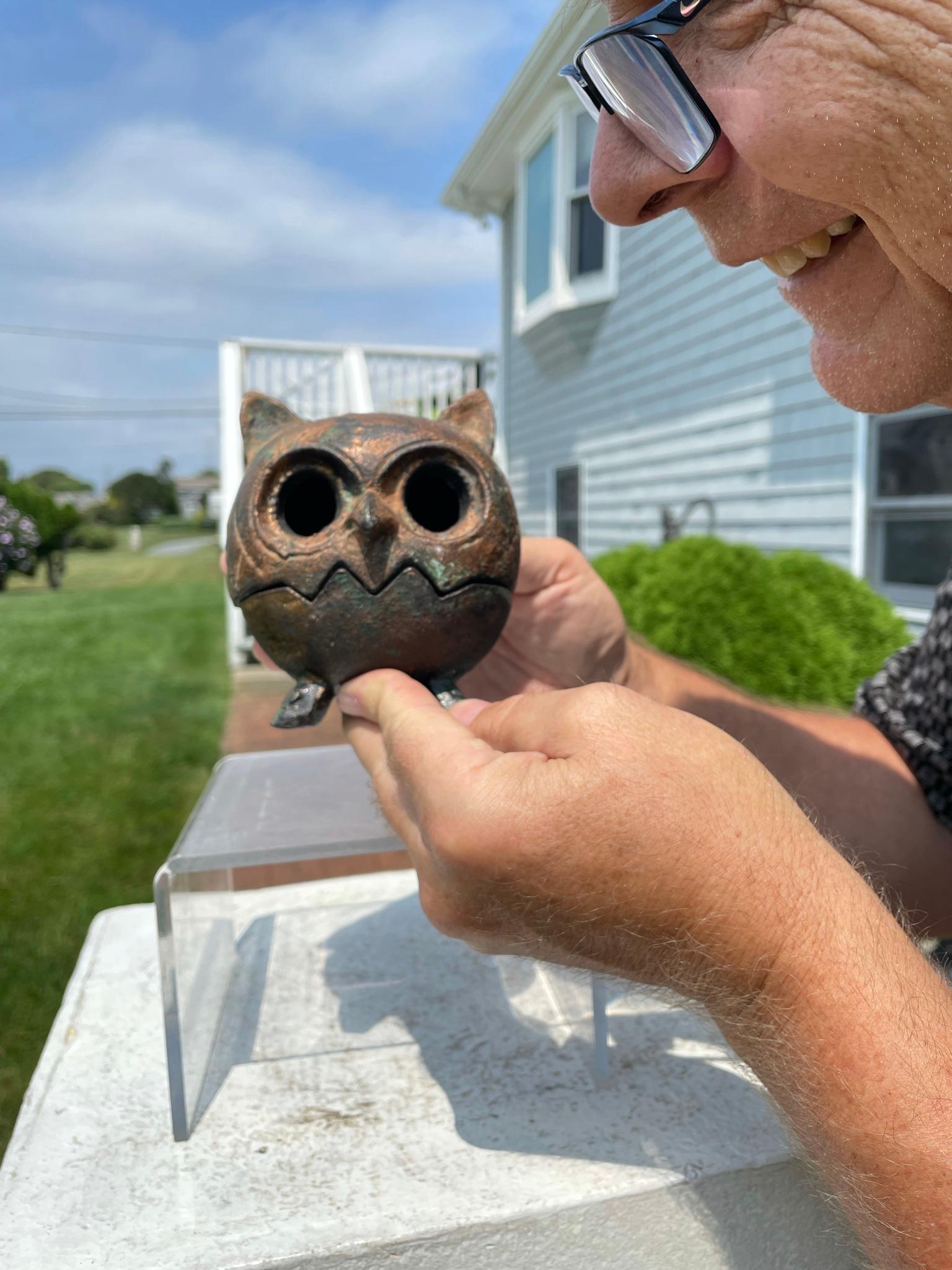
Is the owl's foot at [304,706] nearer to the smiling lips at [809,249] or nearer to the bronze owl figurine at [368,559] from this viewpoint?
the bronze owl figurine at [368,559]

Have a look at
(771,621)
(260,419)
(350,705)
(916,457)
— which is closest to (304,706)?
(350,705)

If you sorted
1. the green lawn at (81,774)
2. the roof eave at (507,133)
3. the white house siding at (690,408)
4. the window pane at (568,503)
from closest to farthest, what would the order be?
1. the green lawn at (81,774)
2. the white house siding at (690,408)
3. the roof eave at (507,133)
4. the window pane at (568,503)

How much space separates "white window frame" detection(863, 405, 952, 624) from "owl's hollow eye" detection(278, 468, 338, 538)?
16.4 ft

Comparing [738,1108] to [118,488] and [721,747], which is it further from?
[118,488]

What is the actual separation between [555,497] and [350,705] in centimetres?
1128

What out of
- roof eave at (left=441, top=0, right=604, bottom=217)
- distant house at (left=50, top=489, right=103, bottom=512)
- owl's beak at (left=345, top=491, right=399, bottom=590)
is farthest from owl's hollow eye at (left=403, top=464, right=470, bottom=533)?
distant house at (left=50, top=489, right=103, bottom=512)

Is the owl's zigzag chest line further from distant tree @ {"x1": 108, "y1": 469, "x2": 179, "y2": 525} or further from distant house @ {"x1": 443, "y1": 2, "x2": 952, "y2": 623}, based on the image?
distant tree @ {"x1": 108, "y1": 469, "x2": 179, "y2": 525}

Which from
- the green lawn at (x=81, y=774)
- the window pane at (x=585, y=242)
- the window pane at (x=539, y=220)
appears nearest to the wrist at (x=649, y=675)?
the green lawn at (x=81, y=774)

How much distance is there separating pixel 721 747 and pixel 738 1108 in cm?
101

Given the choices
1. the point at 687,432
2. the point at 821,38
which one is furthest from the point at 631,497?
the point at 821,38

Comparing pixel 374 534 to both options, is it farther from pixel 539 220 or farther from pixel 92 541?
pixel 92 541

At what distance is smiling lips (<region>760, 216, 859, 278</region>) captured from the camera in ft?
4.64

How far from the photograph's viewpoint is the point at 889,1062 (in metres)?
1.17

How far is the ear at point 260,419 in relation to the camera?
1901 mm
